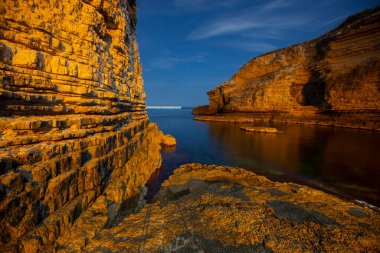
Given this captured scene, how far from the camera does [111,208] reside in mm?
5875

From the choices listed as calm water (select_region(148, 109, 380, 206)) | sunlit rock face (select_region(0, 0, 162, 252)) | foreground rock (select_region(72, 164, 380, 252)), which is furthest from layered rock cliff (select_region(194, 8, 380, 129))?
sunlit rock face (select_region(0, 0, 162, 252))

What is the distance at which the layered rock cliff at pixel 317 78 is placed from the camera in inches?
1215

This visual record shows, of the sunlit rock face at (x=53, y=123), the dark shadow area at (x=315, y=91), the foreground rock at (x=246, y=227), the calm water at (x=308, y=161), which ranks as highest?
the dark shadow area at (x=315, y=91)

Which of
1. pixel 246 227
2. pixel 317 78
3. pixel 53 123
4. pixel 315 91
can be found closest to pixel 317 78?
pixel 317 78

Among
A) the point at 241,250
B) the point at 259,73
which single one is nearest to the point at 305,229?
the point at 241,250

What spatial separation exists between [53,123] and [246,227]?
584 centimetres

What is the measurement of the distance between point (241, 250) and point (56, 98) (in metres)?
6.46

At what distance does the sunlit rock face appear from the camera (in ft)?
11.9

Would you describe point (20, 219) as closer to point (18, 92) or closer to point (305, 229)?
point (18, 92)

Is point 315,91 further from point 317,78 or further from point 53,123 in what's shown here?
point 53,123

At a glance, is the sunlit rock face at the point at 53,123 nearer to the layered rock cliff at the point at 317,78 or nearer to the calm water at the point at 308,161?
the calm water at the point at 308,161

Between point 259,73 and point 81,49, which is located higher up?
point 259,73

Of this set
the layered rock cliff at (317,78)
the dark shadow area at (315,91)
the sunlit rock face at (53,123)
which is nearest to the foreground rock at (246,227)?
the sunlit rock face at (53,123)

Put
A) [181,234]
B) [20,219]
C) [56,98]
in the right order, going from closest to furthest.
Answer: [20,219]
[181,234]
[56,98]
